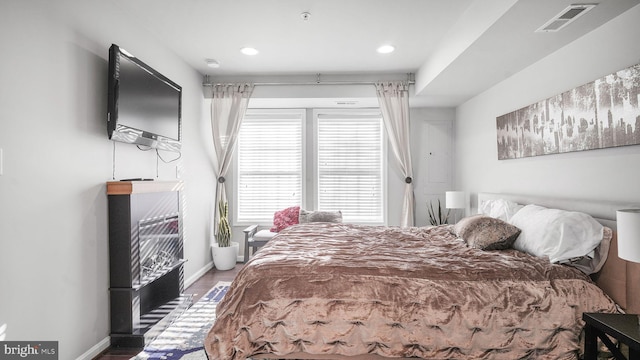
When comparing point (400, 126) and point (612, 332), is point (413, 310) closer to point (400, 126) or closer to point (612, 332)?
point (612, 332)

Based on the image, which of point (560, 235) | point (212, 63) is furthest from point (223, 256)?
point (560, 235)

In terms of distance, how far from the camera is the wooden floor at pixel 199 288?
87.4 inches

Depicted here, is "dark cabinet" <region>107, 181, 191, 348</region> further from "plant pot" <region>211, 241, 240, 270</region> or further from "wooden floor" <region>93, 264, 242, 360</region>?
"plant pot" <region>211, 241, 240, 270</region>

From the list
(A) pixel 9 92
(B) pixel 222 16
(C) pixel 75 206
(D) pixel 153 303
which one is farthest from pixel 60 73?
(D) pixel 153 303

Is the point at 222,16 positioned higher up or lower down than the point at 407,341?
higher up

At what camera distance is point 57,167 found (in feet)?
6.32

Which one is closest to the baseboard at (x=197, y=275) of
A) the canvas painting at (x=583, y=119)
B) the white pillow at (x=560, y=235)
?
the white pillow at (x=560, y=235)

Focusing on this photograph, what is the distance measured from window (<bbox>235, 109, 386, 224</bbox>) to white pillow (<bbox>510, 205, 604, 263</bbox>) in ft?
8.94

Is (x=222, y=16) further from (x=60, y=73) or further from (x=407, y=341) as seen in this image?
(x=407, y=341)

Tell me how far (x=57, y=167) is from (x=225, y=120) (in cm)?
260

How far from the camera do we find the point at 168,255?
115 inches

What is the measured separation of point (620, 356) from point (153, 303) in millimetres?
3405

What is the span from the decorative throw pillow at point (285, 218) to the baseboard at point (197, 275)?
1.01 m

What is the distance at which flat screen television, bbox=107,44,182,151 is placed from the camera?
7.38 ft
